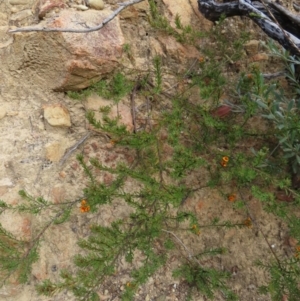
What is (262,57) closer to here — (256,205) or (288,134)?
(288,134)

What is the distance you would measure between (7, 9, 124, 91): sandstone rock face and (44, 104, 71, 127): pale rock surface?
0.39ft

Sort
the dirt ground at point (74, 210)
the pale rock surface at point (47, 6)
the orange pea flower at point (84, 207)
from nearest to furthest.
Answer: the orange pea flower at point (84, 207)
the dirt ground at point (74, 210)
the pale rock surface at point (47, 6)

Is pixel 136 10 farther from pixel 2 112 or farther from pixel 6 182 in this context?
pixel 6 182

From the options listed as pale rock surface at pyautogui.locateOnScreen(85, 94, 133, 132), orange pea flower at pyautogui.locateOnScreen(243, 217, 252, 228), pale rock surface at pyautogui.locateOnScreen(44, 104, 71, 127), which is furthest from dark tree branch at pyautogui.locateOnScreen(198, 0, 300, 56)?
pale rock surface at pyautogui.locateOnScreen(44, 104, 71, 127)

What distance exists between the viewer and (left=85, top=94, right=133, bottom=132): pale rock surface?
2.63m

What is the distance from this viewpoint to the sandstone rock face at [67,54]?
2541 millimetres

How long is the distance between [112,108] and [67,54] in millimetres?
393


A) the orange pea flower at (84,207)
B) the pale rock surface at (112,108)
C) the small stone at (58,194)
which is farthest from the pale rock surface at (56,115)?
the orange pea flower at (84,207)

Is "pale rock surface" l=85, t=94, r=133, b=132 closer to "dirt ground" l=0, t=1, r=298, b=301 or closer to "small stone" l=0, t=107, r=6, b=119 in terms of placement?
"dirt ground" l=0, t=1, r=298, b=301

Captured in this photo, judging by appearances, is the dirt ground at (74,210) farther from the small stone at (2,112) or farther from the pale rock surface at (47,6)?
the pale rock surface at (47,6)

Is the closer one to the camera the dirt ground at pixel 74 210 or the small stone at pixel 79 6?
the dirt ground at pixel 74 210

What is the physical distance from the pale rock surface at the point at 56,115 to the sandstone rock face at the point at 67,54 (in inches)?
→ 4.7

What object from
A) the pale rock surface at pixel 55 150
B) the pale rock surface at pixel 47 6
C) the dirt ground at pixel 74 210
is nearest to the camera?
the dirt ground at pixel 74 210

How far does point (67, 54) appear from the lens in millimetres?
2545
